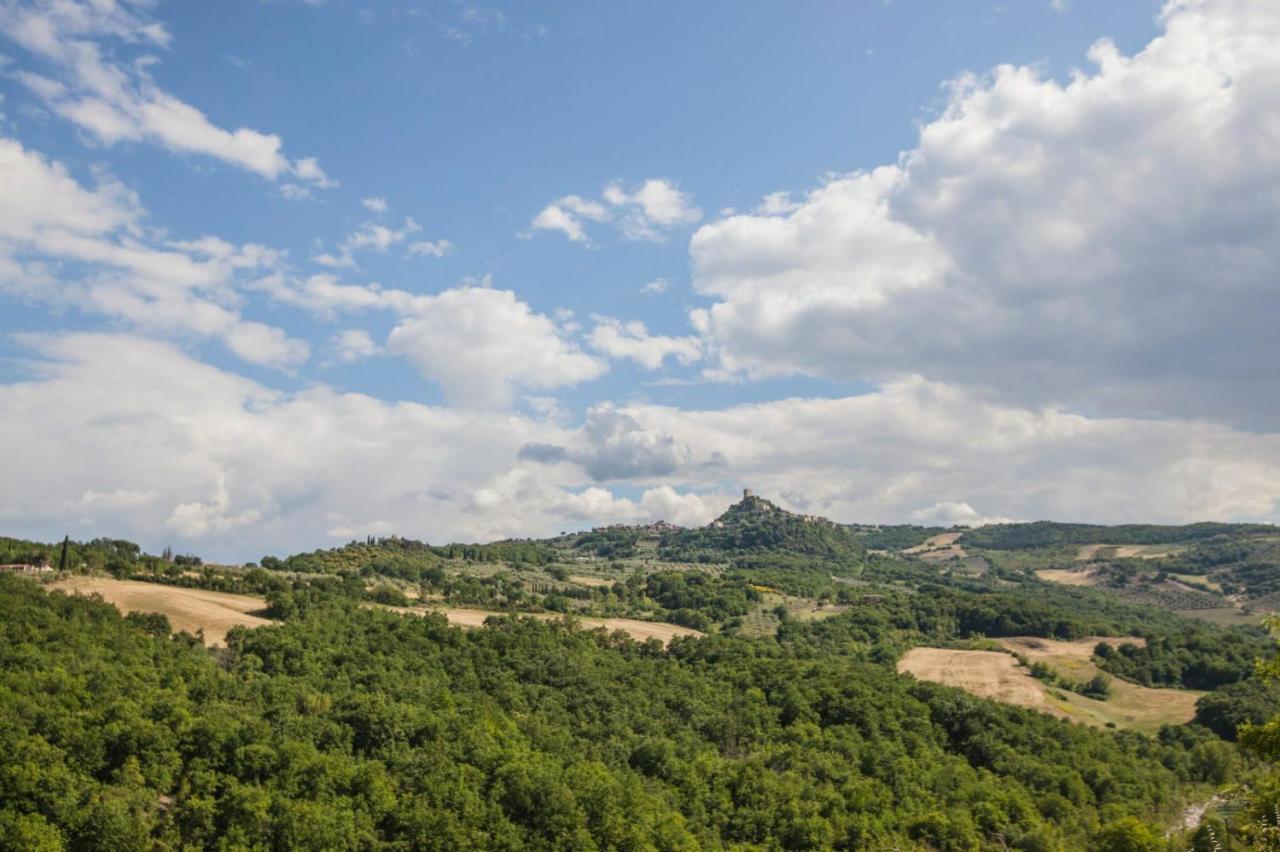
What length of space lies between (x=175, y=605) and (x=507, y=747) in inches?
2530

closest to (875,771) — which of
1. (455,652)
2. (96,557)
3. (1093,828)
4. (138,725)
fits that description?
(1093,828)

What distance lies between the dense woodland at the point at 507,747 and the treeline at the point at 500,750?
0.32m

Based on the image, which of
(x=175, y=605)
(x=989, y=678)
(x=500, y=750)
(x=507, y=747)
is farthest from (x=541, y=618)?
(x=989, y=678)

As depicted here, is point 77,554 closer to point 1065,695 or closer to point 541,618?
point 541,618

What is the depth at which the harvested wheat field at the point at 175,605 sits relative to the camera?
11808 centimetres

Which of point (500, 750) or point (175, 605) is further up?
point (175, 605)

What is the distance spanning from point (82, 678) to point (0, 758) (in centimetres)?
1505

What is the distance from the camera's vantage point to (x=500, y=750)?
298ft

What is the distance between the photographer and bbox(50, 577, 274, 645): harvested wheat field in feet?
387

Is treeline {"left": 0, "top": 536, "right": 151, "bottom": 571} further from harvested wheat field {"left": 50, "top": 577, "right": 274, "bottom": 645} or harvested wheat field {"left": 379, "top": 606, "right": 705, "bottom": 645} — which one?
harvested wheat field {"left": 379, "top": 606, "right": 705, "bottom": 645}

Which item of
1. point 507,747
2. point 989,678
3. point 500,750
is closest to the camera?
point 500,750

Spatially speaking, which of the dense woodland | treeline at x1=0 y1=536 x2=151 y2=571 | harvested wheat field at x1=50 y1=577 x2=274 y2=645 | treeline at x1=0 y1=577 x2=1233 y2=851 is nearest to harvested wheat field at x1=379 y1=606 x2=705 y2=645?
the dense woodland

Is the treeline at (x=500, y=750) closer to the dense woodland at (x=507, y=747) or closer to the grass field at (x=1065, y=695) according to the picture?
the dense woodland at (x=507, y=747)

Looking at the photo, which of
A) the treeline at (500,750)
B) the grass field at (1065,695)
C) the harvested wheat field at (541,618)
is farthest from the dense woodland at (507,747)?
the grass field at (1065,695)
